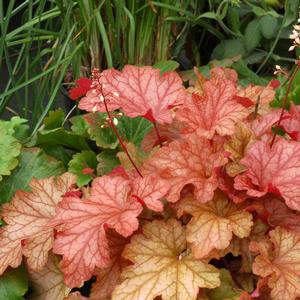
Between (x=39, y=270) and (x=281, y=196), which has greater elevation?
(x=281, y=196)

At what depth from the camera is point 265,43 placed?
6.26 feet

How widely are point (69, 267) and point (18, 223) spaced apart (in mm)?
194

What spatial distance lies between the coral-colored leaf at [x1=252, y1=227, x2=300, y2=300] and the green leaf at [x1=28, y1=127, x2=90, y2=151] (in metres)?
0.55

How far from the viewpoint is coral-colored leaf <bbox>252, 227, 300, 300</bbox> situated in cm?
92

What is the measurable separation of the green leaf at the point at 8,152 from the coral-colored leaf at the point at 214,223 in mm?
425

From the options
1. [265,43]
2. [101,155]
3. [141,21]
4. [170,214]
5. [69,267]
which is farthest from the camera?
[265,43]

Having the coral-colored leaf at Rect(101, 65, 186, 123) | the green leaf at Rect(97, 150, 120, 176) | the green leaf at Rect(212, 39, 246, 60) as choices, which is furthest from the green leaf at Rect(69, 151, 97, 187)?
the green leaf at Rect(212, 39, 246, 60)

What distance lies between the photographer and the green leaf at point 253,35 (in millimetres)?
1830

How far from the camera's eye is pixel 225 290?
0.99 m

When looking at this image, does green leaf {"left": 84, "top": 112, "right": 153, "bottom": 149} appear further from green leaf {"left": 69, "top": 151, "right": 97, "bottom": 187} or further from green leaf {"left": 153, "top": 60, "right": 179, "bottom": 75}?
green leaf {"left": 153, "top": 60, "right": 179, "bottom": 75}

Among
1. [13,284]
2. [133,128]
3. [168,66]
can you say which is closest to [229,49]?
[168,66]

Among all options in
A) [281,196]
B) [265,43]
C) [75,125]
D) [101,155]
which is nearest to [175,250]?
[281,196]

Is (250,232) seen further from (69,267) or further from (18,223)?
(18,223)

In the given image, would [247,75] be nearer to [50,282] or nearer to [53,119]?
[53,119]
